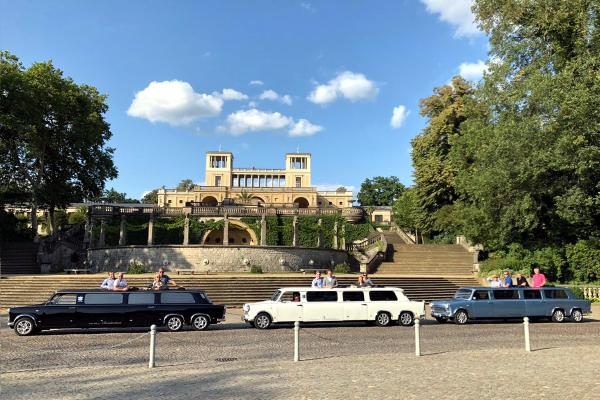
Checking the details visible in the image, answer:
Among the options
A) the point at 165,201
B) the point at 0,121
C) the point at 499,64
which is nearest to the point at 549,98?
the point at 499,64

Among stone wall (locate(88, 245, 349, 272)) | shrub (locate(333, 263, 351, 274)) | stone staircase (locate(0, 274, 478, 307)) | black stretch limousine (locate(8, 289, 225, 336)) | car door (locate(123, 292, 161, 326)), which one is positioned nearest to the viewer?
black stretch limousine (locate(8, 289, 225, 336))

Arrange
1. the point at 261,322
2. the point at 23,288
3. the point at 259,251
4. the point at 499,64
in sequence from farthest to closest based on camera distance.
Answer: the point at 259,251 → the point at 499,64 → the point at 23,288 → the point at 261,322

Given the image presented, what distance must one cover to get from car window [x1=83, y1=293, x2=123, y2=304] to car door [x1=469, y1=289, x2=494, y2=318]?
41.6 feet

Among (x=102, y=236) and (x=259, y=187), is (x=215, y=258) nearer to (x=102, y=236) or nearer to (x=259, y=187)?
(x=102, y=236)

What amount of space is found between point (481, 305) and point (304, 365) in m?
11.1

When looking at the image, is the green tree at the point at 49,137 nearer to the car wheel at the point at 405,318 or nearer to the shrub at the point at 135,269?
the shrub at the point at 135,269

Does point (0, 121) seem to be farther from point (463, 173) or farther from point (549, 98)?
point (549, 98)

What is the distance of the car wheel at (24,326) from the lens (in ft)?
51.1

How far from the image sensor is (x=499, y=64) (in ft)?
100

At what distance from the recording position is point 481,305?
19.3m

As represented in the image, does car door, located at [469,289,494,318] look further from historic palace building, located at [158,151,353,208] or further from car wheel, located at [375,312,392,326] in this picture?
historic palace building, located at [158,151,353,208]

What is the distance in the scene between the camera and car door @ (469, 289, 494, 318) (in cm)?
1927

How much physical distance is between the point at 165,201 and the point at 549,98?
8187 cm

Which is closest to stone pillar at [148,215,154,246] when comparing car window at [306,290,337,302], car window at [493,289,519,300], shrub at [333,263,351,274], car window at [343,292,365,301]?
shrub at [333,263,351,274]
